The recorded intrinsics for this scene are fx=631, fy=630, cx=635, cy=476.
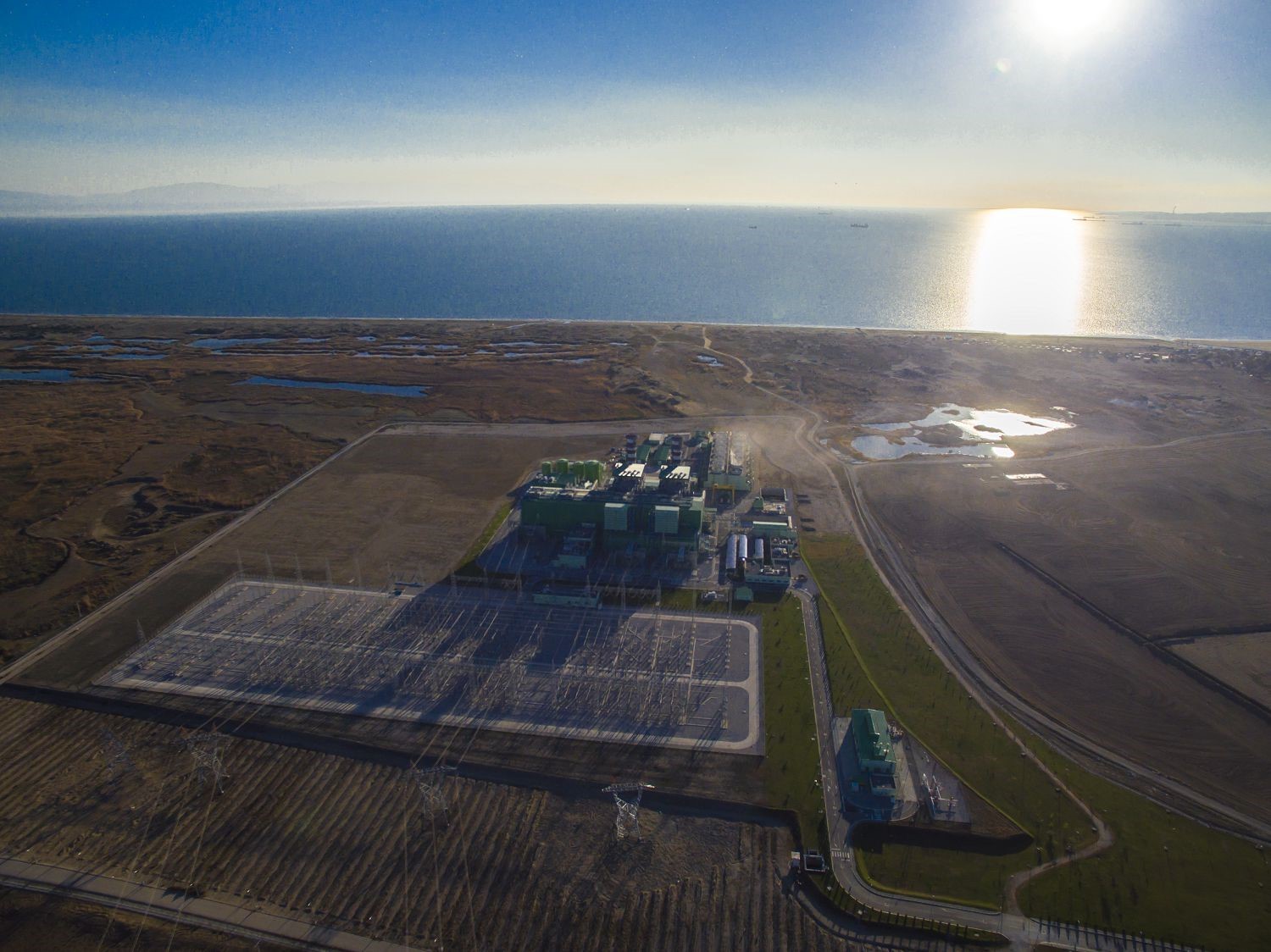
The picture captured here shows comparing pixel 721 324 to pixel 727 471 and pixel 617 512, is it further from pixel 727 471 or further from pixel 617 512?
pixel 617 512

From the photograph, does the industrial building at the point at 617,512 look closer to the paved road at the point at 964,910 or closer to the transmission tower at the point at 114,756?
the paved road at the point at 964,910

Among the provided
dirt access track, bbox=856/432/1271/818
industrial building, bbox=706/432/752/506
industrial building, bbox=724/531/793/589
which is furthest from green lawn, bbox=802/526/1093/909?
industrial building, bbox=706/432/752/506

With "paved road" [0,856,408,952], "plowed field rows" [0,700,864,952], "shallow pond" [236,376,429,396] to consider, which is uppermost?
"shallow pond" [236,376,429,396]

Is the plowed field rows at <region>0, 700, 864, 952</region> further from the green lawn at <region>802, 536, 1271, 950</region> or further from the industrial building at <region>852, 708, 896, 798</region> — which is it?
the green lawn at <region>802, 536, 1271, 950</region>

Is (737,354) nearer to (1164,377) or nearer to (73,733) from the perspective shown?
(1164,377)

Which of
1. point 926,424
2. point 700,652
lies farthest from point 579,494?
point 926,424

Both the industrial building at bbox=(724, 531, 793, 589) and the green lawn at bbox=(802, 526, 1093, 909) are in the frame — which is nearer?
the green lawn at bbox=(802, 526, 1093, 909)
